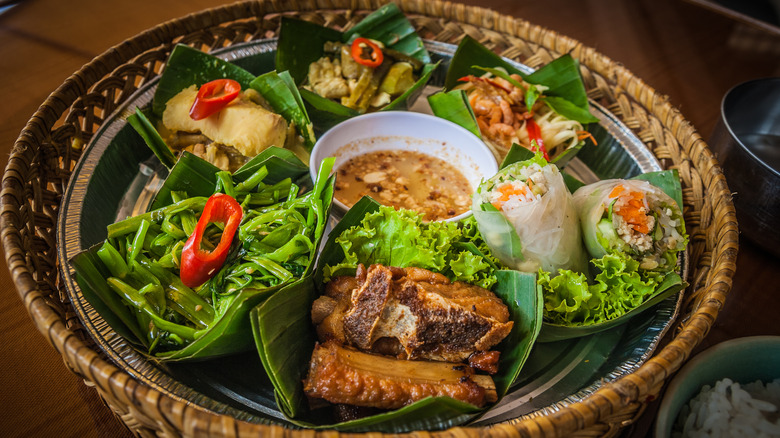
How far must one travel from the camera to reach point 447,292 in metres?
1.98

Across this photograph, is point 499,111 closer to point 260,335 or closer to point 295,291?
point 295,291

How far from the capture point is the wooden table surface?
1.97m

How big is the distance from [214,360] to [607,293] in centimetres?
161

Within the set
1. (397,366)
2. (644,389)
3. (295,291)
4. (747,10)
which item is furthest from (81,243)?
(747,10)

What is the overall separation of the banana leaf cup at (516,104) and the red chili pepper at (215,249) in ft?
4.74

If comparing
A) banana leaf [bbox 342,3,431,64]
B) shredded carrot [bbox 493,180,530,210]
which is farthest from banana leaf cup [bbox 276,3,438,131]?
shredded carrot [bbox 493,180,530,210]

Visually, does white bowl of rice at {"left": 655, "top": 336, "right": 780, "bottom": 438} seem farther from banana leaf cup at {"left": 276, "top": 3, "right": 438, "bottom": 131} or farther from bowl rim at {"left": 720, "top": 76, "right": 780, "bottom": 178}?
banana leaf cup at {"left": 276, "top": 3, "right": 438, "bottom": 131}

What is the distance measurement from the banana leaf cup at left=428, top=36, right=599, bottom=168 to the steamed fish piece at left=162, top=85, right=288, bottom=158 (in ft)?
3.23

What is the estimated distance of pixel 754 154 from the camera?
8.78 feet

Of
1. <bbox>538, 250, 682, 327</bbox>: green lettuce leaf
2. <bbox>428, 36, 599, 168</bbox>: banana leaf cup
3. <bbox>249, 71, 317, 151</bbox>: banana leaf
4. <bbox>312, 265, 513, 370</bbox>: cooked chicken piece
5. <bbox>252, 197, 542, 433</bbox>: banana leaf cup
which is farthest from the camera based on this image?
<bbox>428, 36, 599, 168</bbox>: banana leaf cup

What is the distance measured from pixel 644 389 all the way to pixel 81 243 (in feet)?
7.27

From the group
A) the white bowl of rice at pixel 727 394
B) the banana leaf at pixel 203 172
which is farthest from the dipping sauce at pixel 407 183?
the white bowl of rice at pixel 727 394

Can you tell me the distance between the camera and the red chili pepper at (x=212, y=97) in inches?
103

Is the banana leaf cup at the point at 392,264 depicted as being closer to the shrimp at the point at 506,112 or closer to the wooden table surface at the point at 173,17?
the wooden table surface at the point at 173,17
